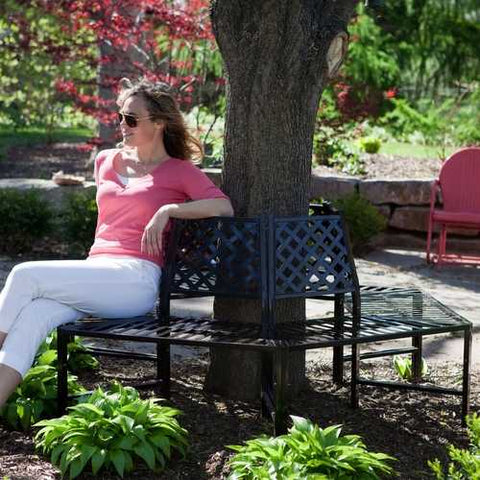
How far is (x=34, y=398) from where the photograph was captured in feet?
13.6

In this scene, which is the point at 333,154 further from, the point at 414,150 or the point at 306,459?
the point at 306,459

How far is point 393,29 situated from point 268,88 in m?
13.8

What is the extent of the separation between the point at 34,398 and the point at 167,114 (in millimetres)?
1314

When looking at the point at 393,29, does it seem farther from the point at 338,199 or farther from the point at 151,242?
the point at 151,242

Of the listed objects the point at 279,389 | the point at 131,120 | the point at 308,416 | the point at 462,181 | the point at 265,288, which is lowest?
the point at 308,416

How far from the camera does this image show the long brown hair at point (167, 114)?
4516 mm

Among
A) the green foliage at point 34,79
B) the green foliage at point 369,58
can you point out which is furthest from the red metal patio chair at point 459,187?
the green foliage at point 34,79

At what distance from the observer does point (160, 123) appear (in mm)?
4531

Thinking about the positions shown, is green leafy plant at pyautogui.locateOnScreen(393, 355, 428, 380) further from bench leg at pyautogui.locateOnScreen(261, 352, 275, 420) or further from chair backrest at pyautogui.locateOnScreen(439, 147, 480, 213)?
chair backrest at pyautogui.locateOnScreen(439, 147, 480, 213)

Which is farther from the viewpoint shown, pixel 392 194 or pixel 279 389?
pixel 392 194

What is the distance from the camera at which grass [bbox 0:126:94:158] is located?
19.3 metres

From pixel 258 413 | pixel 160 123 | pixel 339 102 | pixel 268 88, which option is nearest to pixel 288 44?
pixel 268 88

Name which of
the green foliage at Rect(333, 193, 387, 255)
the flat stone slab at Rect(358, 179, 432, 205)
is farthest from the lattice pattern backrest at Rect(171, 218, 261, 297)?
the flat stone slab at Rect(358, 179, 432, 205)

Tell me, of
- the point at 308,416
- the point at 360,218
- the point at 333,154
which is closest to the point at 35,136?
the point at 333,154
